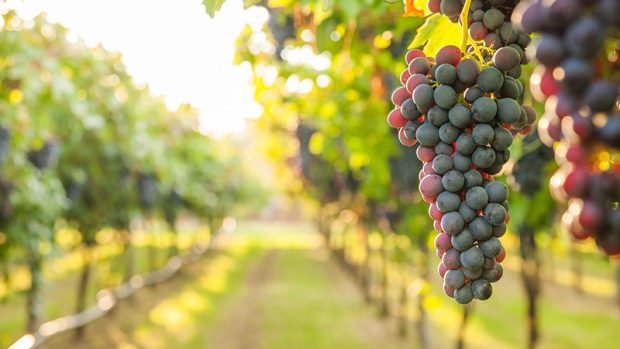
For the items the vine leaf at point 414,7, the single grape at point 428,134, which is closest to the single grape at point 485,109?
the single grape at point 428,134

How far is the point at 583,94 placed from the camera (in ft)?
2.42

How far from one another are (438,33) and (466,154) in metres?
0.42

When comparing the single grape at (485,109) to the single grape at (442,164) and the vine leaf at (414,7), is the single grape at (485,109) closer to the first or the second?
the single grape at (442,164)

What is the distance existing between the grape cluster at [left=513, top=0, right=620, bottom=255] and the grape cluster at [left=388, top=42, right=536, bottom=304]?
365mm

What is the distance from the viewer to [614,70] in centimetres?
75

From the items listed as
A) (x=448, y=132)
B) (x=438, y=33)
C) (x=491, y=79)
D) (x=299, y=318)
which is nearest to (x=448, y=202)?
(x=448, y=132)

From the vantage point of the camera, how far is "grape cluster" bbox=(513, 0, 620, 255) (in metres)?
0.71

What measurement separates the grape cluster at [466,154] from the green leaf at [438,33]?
236 millimetres

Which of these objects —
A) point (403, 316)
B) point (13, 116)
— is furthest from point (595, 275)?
point (13, 116)

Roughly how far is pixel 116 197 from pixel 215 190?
12.2 m

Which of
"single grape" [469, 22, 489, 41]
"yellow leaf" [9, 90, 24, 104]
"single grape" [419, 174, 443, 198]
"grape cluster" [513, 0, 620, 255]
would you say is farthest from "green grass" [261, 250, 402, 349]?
"grape cluster" [513, 0, 620, 255]

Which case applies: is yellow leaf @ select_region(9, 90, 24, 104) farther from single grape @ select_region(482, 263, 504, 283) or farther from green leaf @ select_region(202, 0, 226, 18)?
single grape @ select_region(482, 263, 504, 283)

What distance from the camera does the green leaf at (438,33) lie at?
4.77 feet

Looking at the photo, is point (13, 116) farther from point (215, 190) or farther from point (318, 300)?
point (215, 190)
